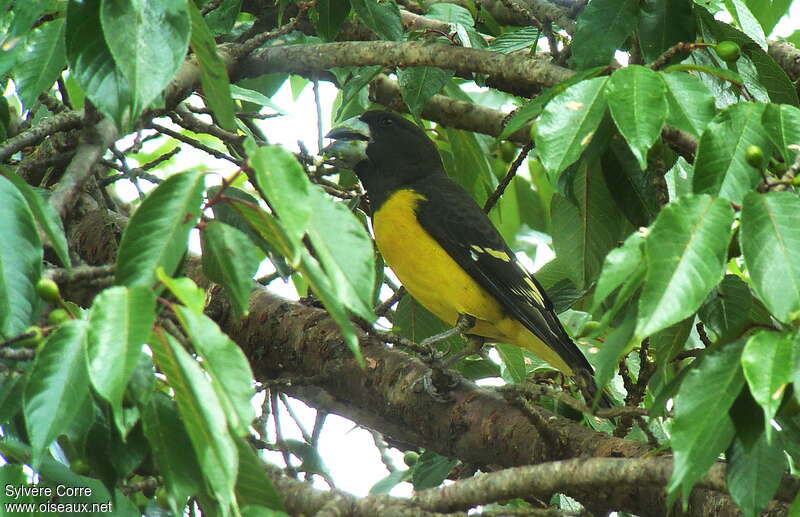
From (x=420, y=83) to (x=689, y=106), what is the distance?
168 cm

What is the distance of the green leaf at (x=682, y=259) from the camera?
176cm

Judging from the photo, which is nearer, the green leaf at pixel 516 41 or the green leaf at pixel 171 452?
the green leaf at pixel 171 452

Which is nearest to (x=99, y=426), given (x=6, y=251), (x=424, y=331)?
(x=6, y=251)

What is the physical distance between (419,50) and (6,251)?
6.67 feet

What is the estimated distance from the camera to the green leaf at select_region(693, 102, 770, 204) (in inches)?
83.6

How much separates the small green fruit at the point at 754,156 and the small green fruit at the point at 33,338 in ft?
4.72

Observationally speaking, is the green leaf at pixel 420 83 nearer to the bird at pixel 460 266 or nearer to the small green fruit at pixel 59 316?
the bird at pixel 460 266

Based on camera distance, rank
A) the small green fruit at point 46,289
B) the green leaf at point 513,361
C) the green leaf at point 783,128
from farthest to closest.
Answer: the green leaf at point 513,361, the green leaf at point 783,128, the small green fruit at point 46,289

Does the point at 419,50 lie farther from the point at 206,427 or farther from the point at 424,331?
the point at 206,427

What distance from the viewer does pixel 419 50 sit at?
3.70m

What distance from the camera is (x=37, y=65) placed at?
2.46 metres

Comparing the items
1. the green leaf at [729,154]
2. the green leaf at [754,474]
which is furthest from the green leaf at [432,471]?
the green leaf at [729,154]

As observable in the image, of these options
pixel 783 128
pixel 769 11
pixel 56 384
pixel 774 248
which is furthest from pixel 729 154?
pixel 769 11

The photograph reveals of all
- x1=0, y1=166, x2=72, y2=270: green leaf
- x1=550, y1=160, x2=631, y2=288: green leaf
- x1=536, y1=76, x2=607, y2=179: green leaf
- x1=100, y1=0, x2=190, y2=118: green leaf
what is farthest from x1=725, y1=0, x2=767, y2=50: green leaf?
x1=0, y1=166, x2=72, y2=270: green leaf
